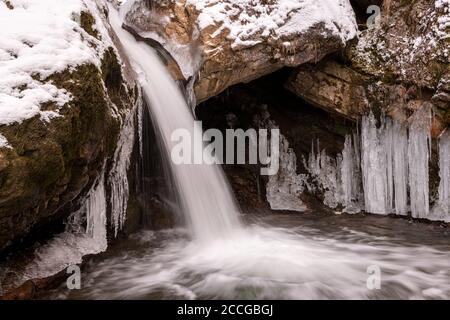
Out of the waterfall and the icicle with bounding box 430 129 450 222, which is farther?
the icicle with bounding box 430 129 450 222

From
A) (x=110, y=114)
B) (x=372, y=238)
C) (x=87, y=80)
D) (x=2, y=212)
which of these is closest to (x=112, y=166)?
(x=110, y=114)

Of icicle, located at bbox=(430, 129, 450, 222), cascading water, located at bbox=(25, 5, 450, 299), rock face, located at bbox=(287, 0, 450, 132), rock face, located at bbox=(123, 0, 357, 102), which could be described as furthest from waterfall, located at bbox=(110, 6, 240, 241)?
icicle, located at bbox=(430, 129, 450, 222)

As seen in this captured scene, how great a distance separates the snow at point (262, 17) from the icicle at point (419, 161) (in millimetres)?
2057

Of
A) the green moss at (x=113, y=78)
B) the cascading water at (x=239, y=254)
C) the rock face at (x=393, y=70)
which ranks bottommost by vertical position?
the cascading water at (x=239, y=254)

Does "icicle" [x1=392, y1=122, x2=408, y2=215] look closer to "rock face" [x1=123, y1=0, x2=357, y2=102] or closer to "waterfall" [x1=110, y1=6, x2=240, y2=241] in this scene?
"rock face" [x1=123, y1=0, x2=357, y2=102]

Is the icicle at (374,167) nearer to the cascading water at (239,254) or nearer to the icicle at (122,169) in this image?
the cascading water at (239,254)

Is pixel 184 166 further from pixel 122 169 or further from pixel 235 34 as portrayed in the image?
pixel 235 34

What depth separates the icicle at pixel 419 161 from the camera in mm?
6574

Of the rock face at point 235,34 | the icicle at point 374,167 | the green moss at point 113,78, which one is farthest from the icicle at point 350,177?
the green moss at point 113,78

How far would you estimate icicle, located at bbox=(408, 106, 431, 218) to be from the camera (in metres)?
6.57

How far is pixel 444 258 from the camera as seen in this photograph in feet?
15.6

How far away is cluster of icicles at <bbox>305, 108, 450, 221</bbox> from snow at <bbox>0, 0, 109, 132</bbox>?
5.24m

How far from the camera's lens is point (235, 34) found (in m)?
5.99

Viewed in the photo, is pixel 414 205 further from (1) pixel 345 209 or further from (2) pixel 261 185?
(2) pixel 261 185
